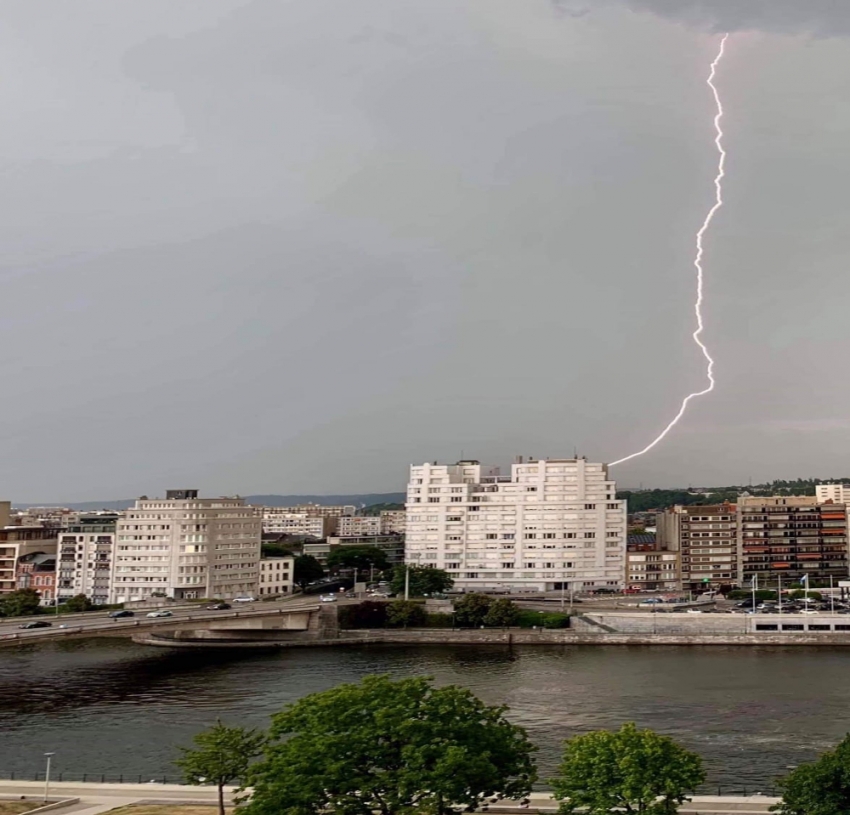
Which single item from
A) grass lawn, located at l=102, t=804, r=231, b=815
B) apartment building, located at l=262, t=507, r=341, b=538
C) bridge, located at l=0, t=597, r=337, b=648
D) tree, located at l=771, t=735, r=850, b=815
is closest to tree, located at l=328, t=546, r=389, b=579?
bridge, located at l=0, t=597, r=337, b=648

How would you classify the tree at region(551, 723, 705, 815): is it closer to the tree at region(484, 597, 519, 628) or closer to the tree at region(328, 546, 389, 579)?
the tree at region(484, 597, 519, 628)

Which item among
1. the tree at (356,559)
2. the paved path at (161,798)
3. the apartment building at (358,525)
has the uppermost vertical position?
the apartment building at (358,525)

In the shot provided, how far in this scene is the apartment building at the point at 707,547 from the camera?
90562 mm

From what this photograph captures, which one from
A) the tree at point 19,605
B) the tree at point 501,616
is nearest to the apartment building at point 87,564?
the tree at point 19,605

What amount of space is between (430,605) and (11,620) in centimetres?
2883

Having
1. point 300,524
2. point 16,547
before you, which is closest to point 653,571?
point 16,547

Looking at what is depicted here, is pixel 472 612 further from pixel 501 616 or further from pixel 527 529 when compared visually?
pixel 527 529

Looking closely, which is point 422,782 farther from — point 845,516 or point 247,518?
point 845,516

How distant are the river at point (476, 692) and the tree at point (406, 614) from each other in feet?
15.2

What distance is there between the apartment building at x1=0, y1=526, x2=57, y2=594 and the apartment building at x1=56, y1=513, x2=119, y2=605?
441 centimetres

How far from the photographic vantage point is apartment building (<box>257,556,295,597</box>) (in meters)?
84.1

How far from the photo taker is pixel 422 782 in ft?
54.1

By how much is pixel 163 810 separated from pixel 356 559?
75266 mm

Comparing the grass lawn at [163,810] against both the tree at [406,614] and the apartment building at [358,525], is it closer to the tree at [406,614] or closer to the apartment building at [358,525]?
the tree at [406,614]
